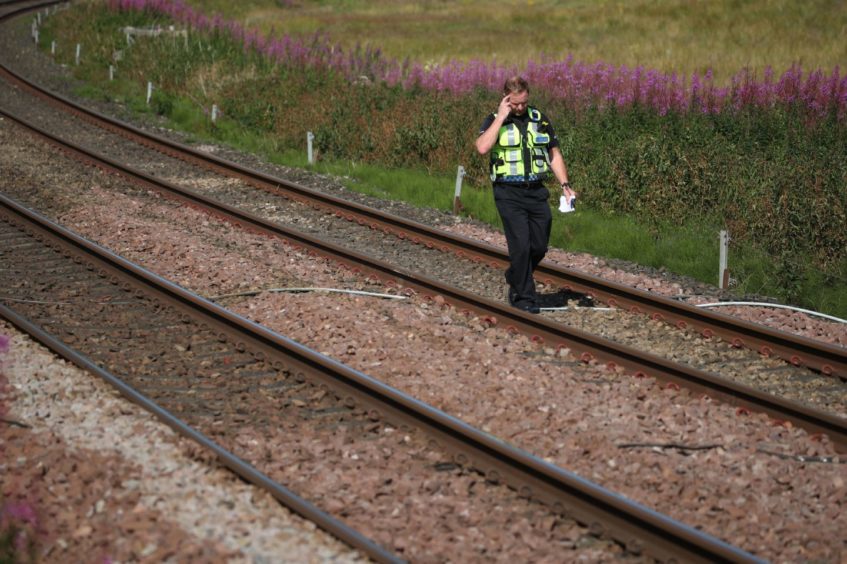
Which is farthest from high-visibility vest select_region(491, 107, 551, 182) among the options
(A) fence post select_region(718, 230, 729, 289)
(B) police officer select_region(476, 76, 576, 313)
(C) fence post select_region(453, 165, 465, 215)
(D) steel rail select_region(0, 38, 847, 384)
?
(C) fence post select_region(453, 165, 465, 215)

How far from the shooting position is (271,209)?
1543cm

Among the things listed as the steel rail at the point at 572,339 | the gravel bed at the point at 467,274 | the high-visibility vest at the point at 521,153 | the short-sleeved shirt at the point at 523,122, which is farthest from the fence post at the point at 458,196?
the short-sleeved shirt at the point at 523,122

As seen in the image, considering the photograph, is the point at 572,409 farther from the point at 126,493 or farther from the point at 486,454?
the point at 126,493

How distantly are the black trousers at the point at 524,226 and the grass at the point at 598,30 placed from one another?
1433 centimetres

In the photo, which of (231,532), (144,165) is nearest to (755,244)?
(231,532)

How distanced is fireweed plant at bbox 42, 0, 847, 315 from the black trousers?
116 inches

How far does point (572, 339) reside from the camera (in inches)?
365

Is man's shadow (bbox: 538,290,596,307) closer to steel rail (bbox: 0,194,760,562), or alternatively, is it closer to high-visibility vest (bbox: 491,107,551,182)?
high-visibility vest (bbox: 491,107,551,182)

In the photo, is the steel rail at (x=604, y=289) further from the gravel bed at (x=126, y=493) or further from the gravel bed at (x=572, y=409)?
the gravel bed at (x=126, y=493)

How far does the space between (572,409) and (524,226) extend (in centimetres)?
269

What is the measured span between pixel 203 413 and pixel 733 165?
9408 mm

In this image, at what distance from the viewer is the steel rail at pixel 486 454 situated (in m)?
5.68

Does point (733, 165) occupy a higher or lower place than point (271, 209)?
higher

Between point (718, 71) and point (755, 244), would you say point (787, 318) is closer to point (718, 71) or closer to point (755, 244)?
point (755, 244)
